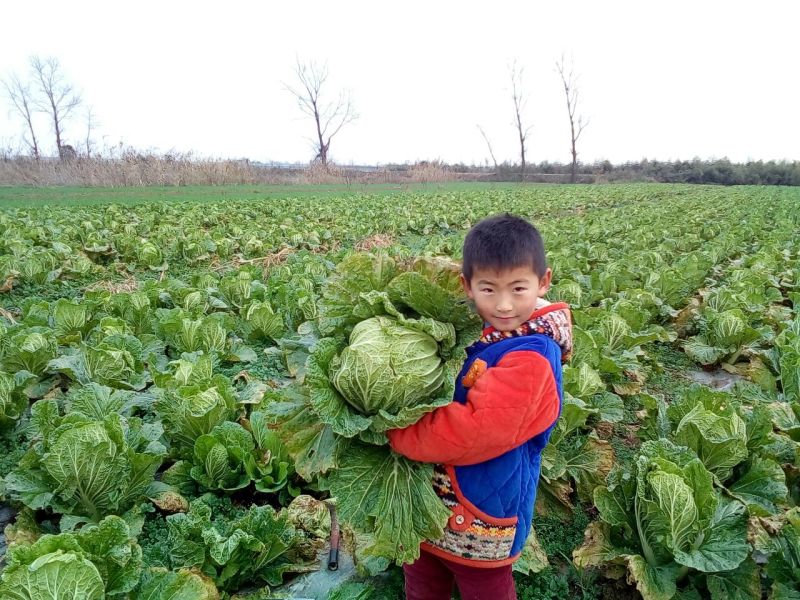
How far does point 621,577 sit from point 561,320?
1763mm

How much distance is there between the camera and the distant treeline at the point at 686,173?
59.7m

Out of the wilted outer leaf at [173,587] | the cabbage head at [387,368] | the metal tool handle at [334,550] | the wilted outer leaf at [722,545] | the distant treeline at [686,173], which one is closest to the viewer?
the cabbage head at [387,368]

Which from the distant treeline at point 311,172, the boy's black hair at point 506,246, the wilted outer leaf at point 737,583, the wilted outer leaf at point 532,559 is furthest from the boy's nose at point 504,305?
the distant treeline at point 311,172

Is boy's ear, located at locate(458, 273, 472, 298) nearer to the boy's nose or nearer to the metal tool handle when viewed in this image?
the boy's nose

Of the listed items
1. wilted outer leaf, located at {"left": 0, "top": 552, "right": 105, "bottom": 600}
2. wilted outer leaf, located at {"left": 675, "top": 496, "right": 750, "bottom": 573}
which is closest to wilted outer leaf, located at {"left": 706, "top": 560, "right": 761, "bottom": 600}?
wilted outer leaf, located at {"left": 675, "top": 496, "right": 750, "bottom": 573}

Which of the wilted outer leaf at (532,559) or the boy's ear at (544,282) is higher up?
the boy's ear at (544,282)

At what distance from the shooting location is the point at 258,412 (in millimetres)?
3371

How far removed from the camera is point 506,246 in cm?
166

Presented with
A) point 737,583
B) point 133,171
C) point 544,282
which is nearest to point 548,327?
point 544,282

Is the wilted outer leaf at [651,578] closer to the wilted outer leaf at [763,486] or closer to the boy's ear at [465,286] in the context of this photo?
the wilted outer leaf at [763,486]

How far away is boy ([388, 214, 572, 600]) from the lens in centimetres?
166

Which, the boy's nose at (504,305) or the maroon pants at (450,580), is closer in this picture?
the boy's nose at (504,305)

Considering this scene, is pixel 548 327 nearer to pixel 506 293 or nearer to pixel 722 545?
pixel 506 293

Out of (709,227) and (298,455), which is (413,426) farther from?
(709,227)
